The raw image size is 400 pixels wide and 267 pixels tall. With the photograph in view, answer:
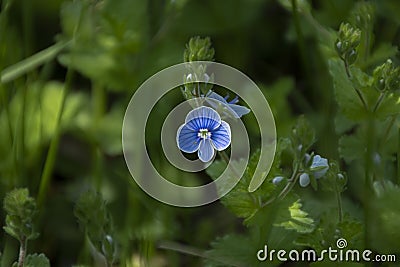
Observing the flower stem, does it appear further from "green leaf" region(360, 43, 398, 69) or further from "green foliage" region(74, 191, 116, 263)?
"green leaf" region(360, 43, 398, 69)

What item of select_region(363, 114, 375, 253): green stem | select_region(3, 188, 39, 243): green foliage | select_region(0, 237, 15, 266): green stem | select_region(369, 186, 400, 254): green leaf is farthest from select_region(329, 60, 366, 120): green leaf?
select_region(0, 237, 15, 266): green stem

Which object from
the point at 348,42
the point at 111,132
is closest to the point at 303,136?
the point at 348,42

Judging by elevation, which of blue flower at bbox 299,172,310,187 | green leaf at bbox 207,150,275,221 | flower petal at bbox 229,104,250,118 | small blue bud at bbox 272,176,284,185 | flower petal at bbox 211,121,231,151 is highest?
flower petal at bbox 229,104,250,118

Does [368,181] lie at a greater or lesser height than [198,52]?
lesser

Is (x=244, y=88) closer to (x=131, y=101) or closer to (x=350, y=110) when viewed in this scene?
(x=131, y=101)

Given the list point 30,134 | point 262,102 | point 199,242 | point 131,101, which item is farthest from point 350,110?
point 30,134

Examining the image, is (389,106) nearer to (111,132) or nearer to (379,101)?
(379,101)
